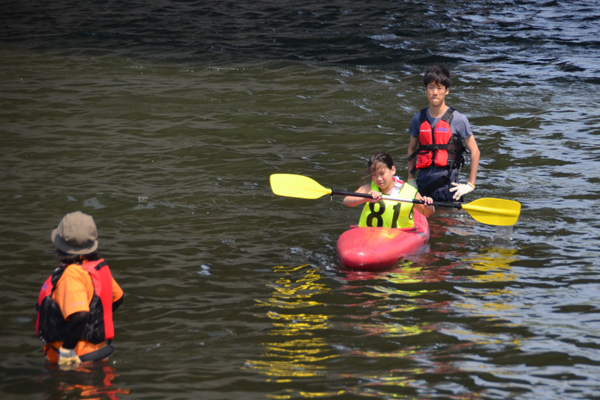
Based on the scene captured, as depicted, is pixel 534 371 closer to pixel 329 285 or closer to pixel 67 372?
pixel 329 285

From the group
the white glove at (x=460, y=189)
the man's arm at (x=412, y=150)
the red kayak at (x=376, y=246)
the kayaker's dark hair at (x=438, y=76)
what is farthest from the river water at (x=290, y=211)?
the kayaker's dark hair at (x=438, y=76)

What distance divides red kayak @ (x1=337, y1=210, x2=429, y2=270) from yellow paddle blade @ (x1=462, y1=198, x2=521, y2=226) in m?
0.62

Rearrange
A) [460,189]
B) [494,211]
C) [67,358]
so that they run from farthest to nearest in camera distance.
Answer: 1. [494,211]
2. [460,189]
3. [67,358]

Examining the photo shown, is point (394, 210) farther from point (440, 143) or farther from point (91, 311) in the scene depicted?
point (91, 311)

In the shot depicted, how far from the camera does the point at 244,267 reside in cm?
532

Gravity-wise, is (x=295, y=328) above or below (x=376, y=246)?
below

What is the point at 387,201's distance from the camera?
5461 mm

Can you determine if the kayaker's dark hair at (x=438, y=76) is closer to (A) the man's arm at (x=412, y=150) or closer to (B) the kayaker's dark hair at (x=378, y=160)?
(A) the man's arm at (x=412, y=150)

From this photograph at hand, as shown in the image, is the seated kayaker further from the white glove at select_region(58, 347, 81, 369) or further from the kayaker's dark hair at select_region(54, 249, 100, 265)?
the white glove at select_region(58, 347, 81, 369)

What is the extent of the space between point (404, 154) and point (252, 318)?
15.1 ft

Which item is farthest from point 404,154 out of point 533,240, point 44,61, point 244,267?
point 44,61

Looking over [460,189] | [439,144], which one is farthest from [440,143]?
[460,189]

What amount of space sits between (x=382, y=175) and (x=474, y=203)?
1064 mm

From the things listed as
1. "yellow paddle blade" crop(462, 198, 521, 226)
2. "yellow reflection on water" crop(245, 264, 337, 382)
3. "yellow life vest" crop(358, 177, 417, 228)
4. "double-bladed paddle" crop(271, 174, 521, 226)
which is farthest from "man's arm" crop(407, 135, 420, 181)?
"yellow reflection on water" crop(245, 264, 337, 382)
